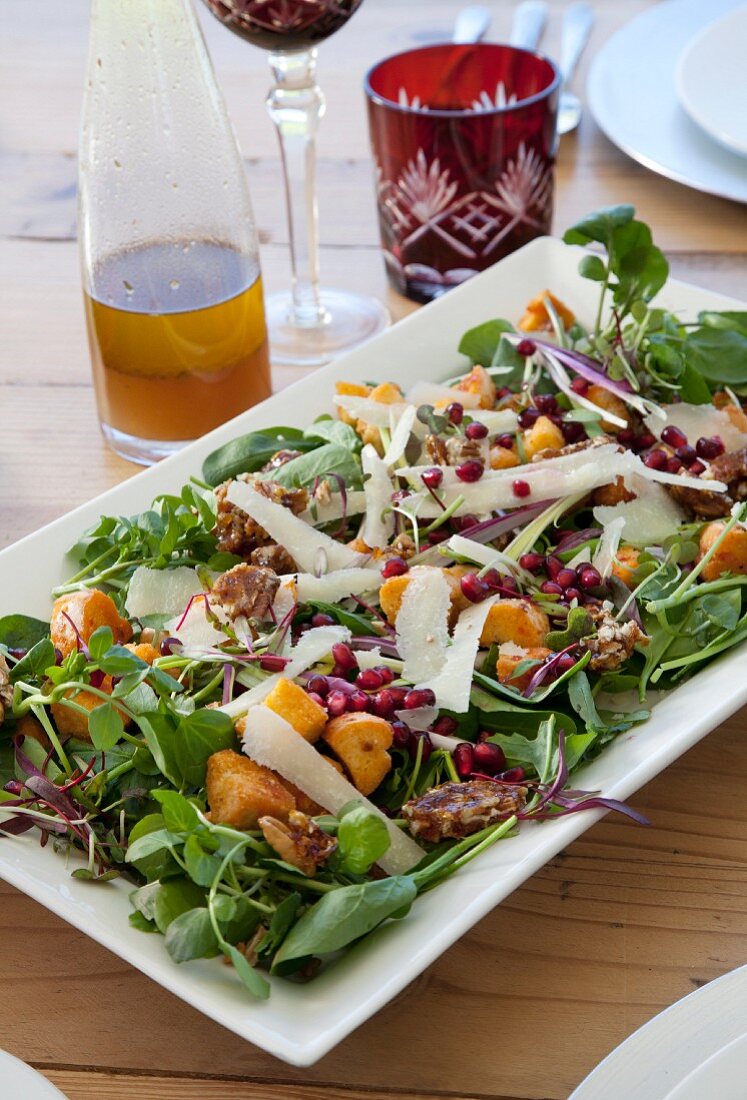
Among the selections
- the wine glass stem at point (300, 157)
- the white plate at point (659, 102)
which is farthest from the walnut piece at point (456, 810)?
the white plate at point (659, 102)

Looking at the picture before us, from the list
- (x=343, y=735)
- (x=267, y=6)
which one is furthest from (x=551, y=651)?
(x=267, y=6)

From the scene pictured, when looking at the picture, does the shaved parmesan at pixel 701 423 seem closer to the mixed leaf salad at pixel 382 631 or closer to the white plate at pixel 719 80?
the mixed leaf salad at pixel 382 631

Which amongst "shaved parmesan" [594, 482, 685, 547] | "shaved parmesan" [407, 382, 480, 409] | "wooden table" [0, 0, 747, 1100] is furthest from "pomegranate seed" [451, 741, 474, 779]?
"shaved parmesan" [407, 382, 480, 409]

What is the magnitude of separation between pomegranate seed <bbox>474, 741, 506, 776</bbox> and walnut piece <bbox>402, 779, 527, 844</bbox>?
0.06 metres

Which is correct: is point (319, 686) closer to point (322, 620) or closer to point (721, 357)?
point (322, 620)

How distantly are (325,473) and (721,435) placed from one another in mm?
457

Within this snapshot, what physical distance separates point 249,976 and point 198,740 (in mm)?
219

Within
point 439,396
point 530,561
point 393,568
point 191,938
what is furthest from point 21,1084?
point 439,396

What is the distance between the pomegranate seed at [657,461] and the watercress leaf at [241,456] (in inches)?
15.5

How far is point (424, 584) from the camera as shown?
1.25m

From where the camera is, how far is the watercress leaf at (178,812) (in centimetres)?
100

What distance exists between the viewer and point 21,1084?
0.81 m

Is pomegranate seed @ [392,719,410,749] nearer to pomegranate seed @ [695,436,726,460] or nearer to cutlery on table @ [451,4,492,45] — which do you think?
pomegranate seed @ [695,436,726,460]

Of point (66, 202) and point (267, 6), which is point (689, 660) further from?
point (66, 202)
